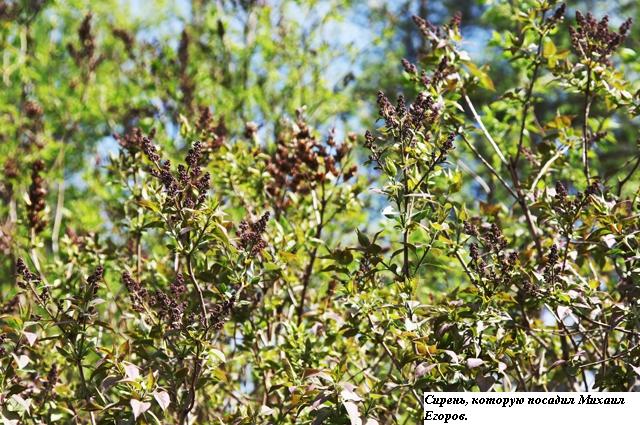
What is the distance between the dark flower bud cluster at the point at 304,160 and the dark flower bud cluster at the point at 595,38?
3.55 ft

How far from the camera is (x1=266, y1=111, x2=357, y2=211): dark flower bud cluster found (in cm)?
352

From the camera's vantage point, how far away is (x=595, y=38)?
3191 mm

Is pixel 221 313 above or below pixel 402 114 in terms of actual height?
below

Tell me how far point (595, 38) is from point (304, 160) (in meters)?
1.30

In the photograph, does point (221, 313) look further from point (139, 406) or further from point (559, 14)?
point (559, 14)

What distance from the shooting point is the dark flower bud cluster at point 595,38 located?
3.10 m

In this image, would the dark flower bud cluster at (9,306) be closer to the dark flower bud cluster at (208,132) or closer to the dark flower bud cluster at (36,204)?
the dark flower bud cluster at (36,204)

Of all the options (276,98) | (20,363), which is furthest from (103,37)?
(20,363)

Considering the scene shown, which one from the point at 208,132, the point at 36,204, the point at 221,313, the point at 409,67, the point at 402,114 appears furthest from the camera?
the point at 208,132

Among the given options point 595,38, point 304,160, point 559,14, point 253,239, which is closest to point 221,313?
point 253,239

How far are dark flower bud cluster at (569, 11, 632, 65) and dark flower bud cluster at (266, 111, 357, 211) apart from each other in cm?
108

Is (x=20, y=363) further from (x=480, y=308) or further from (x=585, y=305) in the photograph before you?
(x=585, y=305)
